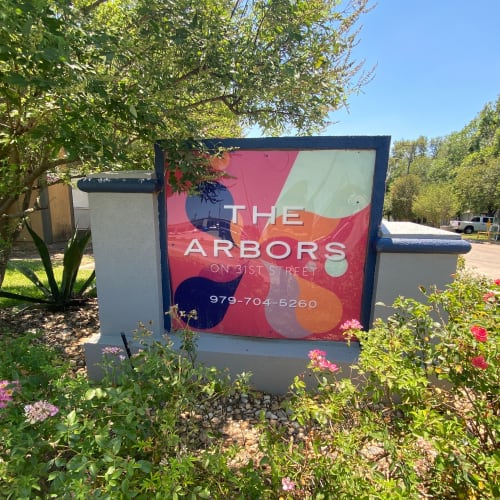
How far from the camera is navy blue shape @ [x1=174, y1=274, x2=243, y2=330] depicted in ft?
8.71

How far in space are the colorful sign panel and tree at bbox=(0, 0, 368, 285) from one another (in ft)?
1.75

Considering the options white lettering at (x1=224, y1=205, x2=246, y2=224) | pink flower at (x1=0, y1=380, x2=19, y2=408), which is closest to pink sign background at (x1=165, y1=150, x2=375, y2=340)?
white lettering at (x1=224, y1=205, x2=246, y2=224)

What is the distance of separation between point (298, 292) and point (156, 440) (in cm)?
154

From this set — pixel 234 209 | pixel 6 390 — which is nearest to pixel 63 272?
pixel 234 209

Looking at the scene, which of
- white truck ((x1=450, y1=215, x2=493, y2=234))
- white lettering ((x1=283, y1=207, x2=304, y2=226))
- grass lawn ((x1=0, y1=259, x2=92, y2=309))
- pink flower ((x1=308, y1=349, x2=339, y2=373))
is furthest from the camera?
white truck ((x1=450, y1=215, x2=493, y2=234))

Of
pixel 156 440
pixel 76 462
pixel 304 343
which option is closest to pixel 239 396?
pixel 304 343

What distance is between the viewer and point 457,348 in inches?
52.4

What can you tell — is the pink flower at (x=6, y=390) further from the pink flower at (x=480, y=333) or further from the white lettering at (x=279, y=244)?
the pink flower at (x=480, y=333)

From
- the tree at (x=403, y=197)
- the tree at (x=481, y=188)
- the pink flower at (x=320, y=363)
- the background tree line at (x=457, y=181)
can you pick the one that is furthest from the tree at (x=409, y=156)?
the pink flower at (x=320, y=363)

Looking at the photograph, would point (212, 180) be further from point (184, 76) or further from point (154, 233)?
point (184, 76)

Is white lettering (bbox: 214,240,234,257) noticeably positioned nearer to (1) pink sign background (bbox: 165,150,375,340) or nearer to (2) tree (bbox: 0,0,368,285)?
(1) pink sign background (bbox: 165,150,375,340)

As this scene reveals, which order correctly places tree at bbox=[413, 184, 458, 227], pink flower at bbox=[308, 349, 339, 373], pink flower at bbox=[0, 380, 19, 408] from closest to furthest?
pink flower at bbox=[0, 380, 19, 408]
pink flower at bbox=[308, 349, 339, 373]
tree at bbox=[413, 184, 458, 227]

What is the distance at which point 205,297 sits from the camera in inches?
106

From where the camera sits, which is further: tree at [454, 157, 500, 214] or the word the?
tree at [454, 157, 500, 214]
